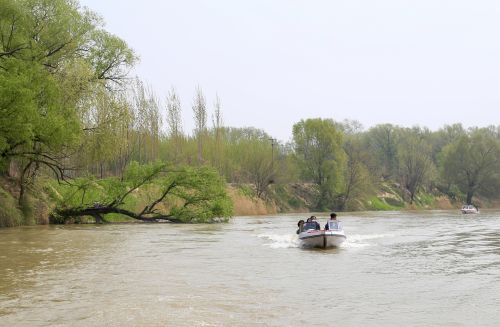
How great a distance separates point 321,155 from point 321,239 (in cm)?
5827

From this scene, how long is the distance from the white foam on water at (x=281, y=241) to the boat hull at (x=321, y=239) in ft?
2.99

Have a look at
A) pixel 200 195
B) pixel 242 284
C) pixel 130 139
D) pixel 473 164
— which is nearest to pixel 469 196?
pixel 473 164

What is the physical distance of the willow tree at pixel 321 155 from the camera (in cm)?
8006

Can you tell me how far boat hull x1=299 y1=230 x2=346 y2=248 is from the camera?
2344cm

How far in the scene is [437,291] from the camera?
1330 cm

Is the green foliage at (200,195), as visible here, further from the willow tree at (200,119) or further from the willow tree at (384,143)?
the willow tree at (384,143)

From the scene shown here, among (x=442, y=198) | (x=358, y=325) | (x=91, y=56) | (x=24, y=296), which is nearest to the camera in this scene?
(x=358, y=325)

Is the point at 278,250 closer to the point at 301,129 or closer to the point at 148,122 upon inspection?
the point at 148,122

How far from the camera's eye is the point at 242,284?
558 inches

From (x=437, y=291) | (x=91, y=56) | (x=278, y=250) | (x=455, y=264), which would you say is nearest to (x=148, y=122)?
(x=91, y=56)

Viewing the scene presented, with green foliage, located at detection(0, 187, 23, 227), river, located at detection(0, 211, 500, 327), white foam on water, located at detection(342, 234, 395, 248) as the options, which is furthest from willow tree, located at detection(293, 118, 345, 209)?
river, located at detection(0, 211, 500, 327)

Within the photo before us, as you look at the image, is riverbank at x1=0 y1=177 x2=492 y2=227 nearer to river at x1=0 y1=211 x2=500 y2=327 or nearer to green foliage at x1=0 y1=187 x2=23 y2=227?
green foliage at x1=0 y1=187 x2=23 y2=227

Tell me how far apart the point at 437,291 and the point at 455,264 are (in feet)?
17.7

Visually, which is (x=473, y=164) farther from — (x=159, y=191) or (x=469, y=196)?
(x=159, y=191)
